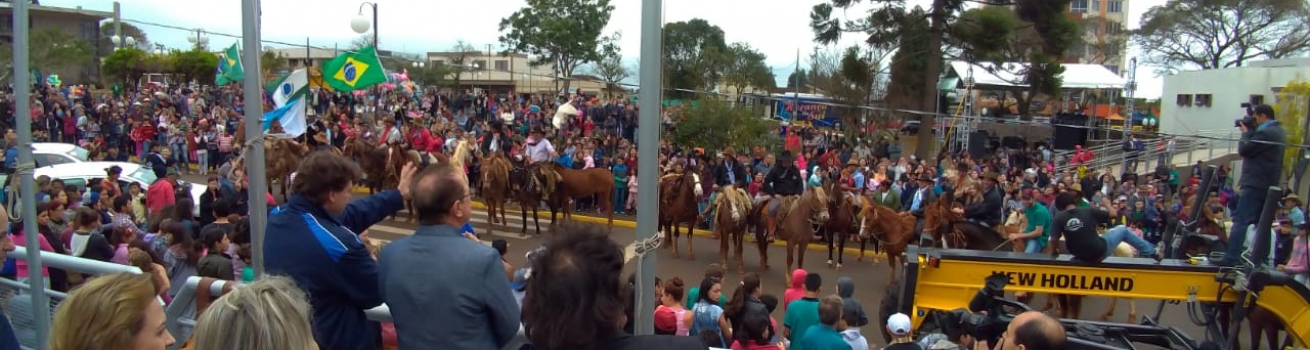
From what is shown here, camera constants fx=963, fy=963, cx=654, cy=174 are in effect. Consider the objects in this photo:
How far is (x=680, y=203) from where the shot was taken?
16031 mm

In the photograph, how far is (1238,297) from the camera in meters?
7.63

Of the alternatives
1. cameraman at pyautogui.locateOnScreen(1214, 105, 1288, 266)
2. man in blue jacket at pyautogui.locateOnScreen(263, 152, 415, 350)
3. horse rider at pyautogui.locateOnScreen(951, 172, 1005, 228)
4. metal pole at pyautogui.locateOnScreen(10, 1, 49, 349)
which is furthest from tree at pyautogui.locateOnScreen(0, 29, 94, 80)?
cameraman at pyautogui.locateOnScreen(1214, 105, 1288, 266)

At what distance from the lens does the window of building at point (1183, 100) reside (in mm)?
36688

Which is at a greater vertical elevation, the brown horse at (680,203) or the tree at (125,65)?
the tree at (125,65)

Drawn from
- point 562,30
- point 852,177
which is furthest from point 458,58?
point 852,177

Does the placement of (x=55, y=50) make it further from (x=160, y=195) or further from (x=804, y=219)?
(x=804, y=219)

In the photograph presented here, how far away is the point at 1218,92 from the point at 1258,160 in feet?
97.1

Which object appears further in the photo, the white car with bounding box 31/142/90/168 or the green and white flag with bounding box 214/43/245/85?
the white car with bounding box 31/142/90/168

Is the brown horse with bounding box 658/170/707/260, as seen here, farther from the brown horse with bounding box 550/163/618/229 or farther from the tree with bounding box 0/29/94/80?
the tree with bounding box 0/29/94/80

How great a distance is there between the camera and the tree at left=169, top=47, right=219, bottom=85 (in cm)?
4900

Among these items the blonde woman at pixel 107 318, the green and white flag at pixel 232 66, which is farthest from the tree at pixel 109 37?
the blonde woman at pixel 107 318

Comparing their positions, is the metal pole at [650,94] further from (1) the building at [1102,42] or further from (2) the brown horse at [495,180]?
(1) the building at [1102,42]

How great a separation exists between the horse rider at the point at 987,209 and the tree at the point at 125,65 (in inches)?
1884

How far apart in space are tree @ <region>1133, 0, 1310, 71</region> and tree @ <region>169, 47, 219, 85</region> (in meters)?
49.1
